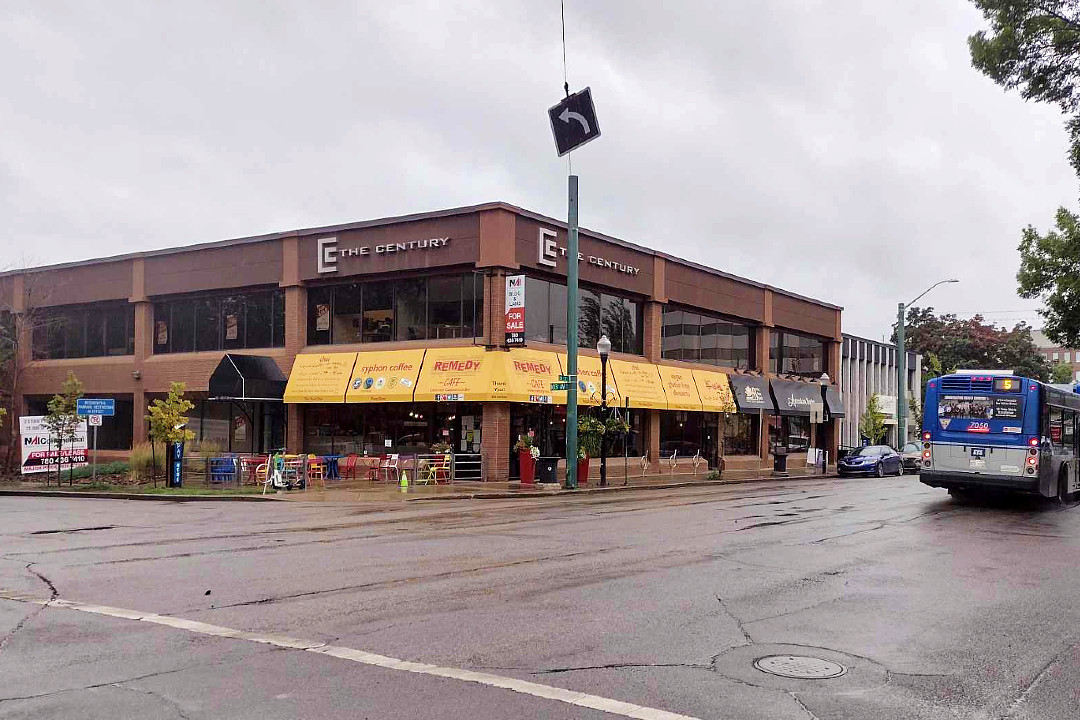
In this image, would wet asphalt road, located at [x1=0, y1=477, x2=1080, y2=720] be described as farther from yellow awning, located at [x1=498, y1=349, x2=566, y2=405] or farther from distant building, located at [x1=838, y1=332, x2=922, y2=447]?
distant building, located at [x1=838, y1=332, x2=922, y2=447]

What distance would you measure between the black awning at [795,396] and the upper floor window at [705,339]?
202 centimetres

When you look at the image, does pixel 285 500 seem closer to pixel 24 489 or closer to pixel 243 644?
pixel 24 489

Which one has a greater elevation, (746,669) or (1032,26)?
(1032,26)

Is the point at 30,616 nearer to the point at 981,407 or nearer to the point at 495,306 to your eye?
the point at 981,407

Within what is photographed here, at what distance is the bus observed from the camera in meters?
19.5

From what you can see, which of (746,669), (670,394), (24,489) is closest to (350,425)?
(24,489)

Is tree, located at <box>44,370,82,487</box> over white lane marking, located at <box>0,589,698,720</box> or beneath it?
over

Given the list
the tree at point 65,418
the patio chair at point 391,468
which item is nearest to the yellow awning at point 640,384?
the patio chair at point 391,468

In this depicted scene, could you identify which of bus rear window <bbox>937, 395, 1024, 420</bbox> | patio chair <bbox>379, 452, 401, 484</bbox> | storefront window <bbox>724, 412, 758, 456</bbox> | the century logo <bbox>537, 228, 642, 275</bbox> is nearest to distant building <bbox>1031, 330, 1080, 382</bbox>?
storefront window <bbox>724, 412, 758, 456</bbox>

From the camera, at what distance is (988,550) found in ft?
42.7

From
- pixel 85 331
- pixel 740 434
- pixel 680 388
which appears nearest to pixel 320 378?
pixel 680 388

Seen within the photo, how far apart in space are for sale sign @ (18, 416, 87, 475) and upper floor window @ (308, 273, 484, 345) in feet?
26.9

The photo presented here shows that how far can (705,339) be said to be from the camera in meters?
39.4

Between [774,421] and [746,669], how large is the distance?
125 feet
